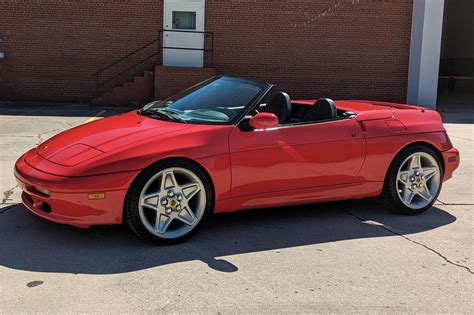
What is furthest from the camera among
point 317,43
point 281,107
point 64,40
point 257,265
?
point 317,43

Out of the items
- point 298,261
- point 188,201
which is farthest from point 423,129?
point 188,201

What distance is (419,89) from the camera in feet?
59.2

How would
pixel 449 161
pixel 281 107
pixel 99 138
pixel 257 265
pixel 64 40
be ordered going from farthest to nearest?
1. pixel 64 40
2. pixel 449 161
3. pixel 281 107
4. pixel 99 138
5. pixel 257 265

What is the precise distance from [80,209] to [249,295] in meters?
1.50

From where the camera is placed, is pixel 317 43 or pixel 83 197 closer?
pixel 83 197

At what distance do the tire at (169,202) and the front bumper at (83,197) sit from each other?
3.6 inches

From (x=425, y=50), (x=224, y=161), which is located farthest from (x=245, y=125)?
(x=425, y=50)

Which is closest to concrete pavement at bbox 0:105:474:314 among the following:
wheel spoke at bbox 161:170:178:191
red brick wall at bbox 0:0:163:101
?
wheel spoke at bbox 161:170:178:191

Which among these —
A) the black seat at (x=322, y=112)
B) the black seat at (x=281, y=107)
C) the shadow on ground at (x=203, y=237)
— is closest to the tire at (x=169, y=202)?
the shadow on ground at (x=203, y=237)

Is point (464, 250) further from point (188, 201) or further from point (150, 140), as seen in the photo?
point (150, 140)

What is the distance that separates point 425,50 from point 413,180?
14000 millimetres

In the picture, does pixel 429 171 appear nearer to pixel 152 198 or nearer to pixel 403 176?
pixel 403 176


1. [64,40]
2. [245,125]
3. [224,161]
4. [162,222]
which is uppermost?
[64,40]

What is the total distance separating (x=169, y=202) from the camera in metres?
4.18
